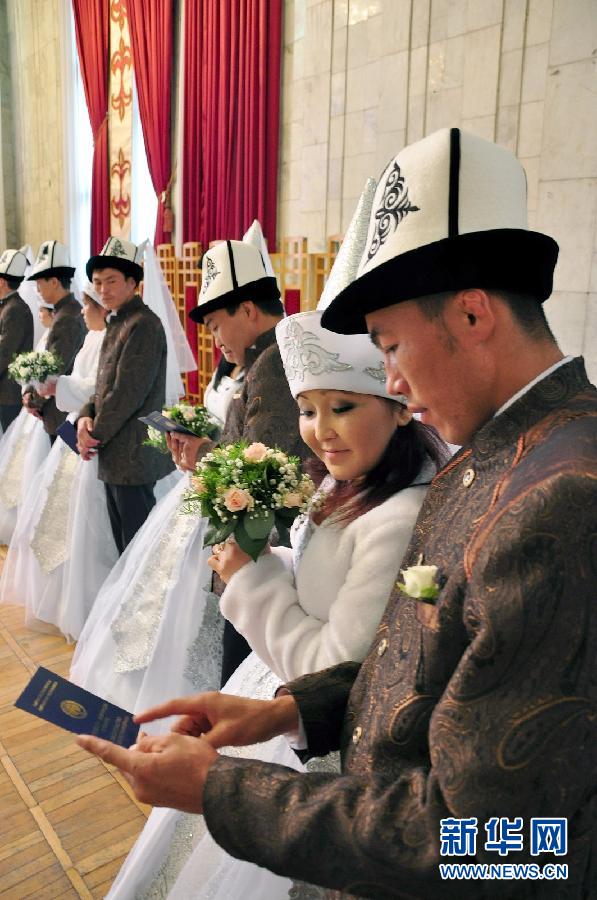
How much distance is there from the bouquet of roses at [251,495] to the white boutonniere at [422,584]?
0.80m

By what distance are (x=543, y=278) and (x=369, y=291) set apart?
23cm

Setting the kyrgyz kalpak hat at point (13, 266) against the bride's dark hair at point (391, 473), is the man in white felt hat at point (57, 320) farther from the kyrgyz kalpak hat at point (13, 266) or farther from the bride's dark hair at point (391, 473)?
the bride's dark hair at point (391, 473)

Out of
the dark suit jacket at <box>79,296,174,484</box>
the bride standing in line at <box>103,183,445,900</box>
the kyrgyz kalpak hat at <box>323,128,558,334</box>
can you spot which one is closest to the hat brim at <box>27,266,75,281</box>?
the dark suit jacket at <box>79,296,174,484</box>

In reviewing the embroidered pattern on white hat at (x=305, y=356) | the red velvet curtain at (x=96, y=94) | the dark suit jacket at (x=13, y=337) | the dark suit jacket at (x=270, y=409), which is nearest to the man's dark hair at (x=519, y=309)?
the embroidered pattern on white hat at (x=305, y=356)

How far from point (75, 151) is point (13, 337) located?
4672mm

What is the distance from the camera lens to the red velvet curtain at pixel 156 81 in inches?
258

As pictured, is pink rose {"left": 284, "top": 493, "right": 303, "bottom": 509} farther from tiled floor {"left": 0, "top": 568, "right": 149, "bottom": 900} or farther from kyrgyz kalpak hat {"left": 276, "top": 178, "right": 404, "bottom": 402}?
tiled floor {"left": 0, "top": 568, "right": 149, "bottom": 900}

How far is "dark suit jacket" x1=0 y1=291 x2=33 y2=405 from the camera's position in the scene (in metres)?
5.62

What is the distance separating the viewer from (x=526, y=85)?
325 cm

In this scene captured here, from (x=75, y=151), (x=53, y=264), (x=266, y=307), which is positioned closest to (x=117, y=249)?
(x=53, y=264)

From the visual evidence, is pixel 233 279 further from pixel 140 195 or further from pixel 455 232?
pixel 140 195

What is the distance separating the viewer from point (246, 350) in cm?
268

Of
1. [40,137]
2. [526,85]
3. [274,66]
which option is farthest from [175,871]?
[40,137]

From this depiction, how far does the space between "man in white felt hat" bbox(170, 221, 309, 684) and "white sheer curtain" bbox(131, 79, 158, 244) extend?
5.32 m
